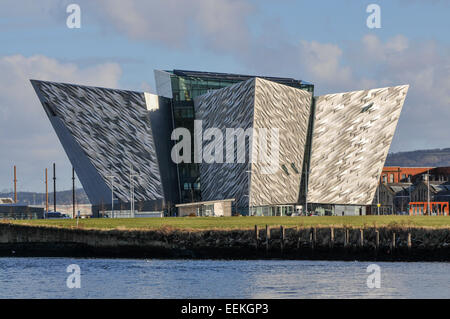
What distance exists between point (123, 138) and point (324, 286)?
2183 inches

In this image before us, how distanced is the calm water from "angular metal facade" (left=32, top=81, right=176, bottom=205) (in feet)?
113

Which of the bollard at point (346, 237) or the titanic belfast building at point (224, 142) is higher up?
the titanic belfast building at point (224, 142)

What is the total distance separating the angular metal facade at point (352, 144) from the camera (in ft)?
315

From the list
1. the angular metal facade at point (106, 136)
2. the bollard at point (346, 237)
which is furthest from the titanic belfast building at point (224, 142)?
the bollard at point (346, 237)

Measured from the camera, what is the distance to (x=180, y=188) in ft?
327

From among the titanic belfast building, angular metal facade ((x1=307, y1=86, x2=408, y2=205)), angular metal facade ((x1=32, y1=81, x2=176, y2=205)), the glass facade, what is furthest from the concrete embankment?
angular metal facade ((x1=307, y1=86, x2=408, y2=205))

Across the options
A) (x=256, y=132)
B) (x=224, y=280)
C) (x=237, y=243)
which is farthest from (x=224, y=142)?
(x=224, y=280)

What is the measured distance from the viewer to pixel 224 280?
4328 cm

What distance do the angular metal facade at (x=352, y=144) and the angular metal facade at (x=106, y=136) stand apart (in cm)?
1996

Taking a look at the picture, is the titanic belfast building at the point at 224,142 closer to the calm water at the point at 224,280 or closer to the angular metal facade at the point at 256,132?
the angular metal facade at the point at 256,132

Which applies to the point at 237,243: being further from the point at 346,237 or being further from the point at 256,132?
the point at 256,132

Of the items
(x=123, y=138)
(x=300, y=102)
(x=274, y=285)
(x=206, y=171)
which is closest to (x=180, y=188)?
(x=206, y=171)

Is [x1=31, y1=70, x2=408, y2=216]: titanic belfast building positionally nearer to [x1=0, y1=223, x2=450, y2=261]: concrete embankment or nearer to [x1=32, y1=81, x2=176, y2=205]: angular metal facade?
[x1=32, y1=81, x2=176, y2=205]: angular metal facade

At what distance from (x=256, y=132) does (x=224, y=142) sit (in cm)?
468
